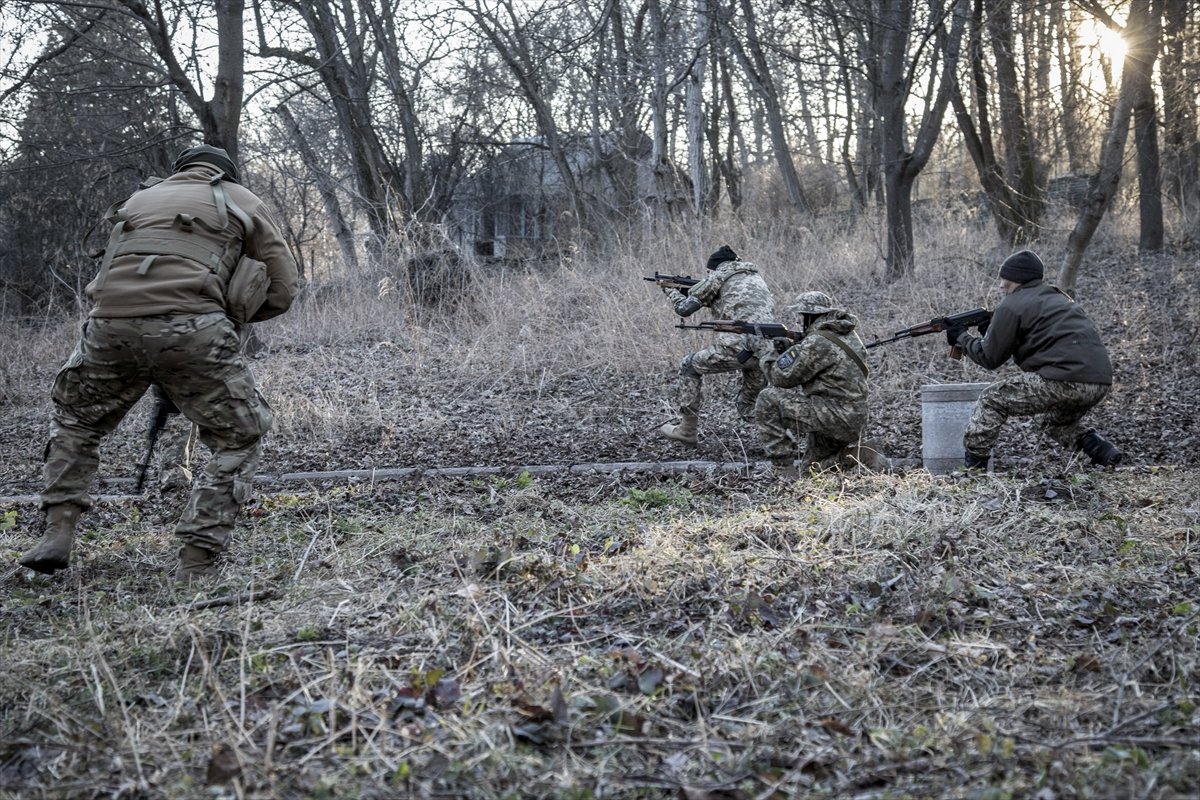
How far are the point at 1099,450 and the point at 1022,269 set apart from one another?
1419mm

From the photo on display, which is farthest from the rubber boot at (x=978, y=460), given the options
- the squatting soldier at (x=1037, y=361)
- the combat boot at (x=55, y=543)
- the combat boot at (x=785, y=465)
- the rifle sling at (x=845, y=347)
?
the combat boot at (x=55, y=543)

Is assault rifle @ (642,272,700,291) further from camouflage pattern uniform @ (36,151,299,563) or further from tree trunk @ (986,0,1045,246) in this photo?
tree trunk @ (986,0,1045,246)

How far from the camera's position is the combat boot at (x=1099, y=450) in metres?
6.97

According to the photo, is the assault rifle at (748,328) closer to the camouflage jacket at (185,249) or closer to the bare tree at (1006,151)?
the camouflage jacket at (185,249)

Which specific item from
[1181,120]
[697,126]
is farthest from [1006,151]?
[697,126]

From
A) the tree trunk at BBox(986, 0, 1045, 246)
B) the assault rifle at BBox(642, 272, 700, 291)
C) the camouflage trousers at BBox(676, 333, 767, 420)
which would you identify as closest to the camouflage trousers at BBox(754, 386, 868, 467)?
the camouflage trousers at BBox(676, 333, 767, 420)

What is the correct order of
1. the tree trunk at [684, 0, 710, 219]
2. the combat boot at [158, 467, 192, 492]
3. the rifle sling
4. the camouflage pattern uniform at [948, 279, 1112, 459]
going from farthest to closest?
the tree trunk at [684, 0, 710, 219]
the rifle sling
the camouflage pattern uniform at [948, 279, 1112, 459]
the combat boot at [158, 467, 192, 492]

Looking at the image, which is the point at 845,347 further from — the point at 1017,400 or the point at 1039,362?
the point at 1039,362

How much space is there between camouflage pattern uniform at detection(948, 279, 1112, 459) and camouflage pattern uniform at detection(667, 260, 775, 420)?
1.95 meters

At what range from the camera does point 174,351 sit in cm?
443

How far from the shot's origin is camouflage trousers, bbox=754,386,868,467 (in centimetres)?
693

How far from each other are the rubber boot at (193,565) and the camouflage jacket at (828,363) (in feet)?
13.4

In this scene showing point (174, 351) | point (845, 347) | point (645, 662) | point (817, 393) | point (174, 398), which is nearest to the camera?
point (645, 662)

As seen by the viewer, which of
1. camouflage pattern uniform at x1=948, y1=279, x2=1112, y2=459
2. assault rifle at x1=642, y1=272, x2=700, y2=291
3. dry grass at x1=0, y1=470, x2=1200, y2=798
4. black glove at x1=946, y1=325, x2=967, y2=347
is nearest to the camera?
dry grass at x1=0, y1=470, x2=1200, y2=798
